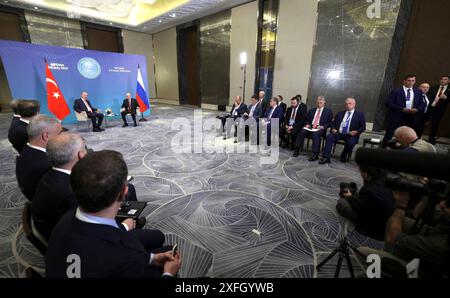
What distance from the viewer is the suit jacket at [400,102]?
4.62 meters

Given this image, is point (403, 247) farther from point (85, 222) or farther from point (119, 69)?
point (119, 69)

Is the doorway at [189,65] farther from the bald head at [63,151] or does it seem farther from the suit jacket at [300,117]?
the bald head at [63,151]

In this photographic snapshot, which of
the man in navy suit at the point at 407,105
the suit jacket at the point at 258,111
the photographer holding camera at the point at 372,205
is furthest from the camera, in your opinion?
the suit jacket at the point at 258,111

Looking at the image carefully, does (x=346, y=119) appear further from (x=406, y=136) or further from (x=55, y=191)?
(x=55, y=191)

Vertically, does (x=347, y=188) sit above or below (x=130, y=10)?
below

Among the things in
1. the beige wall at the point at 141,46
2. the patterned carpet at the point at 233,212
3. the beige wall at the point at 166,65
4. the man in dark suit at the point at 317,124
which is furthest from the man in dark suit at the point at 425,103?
the beige wall at the point at 141,46

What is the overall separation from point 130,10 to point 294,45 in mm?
7790

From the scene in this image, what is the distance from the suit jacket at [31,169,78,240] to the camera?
131 centimetres

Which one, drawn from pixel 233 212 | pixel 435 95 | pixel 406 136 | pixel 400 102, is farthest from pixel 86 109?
pixel 435 95

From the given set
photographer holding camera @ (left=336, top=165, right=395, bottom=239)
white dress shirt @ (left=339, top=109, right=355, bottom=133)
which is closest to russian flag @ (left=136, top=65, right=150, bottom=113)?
white dress shirt @ (left=339, top=109, right=355, bottom=133)

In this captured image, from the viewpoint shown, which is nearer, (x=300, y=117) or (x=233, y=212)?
(x=233, y=212)

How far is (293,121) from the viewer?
16.3 feet

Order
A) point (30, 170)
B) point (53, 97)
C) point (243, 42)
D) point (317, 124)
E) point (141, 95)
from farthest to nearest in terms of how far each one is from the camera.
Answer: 1. point (243, 42)
2. point (141, 95)
3. point (53, 97)
4. point (317, 124)
5. point (30, 170)

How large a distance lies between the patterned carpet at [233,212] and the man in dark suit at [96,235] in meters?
1.05
